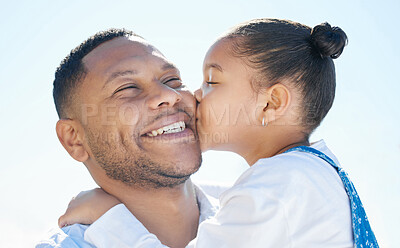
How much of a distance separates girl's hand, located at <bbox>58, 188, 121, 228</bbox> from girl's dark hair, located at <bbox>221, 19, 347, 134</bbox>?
1.38m

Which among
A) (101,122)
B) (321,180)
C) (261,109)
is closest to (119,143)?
(101,122)

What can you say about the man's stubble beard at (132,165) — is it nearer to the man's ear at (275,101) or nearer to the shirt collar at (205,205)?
the shirt collar at (205,205)

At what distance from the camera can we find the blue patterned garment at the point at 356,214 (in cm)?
220

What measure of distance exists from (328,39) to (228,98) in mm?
731

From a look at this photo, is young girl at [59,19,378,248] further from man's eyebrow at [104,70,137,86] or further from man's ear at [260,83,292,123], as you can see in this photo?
man's eyebrow at [104,70,137,86]

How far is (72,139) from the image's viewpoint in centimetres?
346

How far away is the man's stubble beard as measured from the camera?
3.17 m

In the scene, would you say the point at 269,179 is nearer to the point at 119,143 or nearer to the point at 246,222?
the point at 246,222

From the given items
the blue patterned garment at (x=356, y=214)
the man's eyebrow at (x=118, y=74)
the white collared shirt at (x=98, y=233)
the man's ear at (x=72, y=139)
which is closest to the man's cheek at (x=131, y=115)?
the man's eyebrow at (x=118, y=74)

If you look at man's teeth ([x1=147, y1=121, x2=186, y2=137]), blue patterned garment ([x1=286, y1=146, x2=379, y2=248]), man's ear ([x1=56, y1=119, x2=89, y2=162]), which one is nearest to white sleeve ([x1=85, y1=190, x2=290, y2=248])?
blue patterned garment ([x1=286, y1=146, x2=379, y2=248])

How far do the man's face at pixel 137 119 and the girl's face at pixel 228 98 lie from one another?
15.9 inches

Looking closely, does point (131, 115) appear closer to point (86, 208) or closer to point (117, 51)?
point (117, 51)

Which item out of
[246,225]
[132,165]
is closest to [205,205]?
[132,165]

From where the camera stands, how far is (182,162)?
315 centimetres
